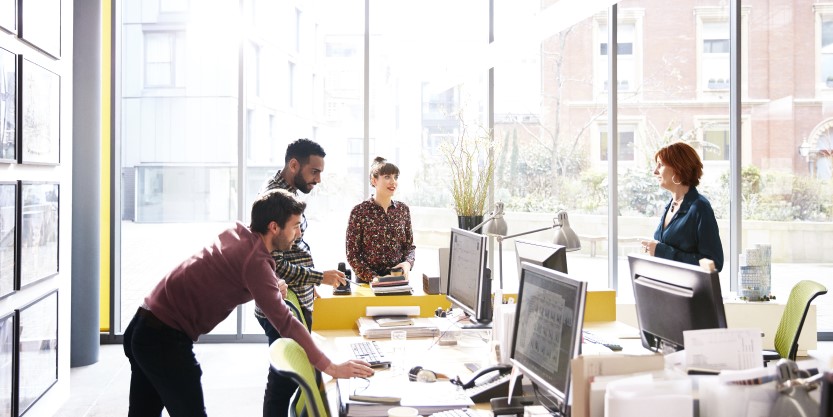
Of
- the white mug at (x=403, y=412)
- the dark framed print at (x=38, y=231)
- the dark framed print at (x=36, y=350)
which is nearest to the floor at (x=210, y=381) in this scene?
the dark framed print at (x=36, y=350)

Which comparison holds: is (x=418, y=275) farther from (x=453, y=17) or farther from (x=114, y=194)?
(x=114, y=194)

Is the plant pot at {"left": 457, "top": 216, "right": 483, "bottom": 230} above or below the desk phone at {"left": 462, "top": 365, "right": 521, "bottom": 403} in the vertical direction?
above

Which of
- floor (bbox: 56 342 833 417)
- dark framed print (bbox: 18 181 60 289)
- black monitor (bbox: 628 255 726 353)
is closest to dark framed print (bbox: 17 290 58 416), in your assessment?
dark framed print (bbox: 18 181 60 289)

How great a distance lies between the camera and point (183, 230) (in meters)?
6.19

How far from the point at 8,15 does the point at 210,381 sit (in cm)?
269

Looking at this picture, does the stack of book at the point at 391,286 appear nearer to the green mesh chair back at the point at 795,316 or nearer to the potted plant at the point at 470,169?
the potted plant at the point at 470,169

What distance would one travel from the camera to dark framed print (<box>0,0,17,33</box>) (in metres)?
3.38

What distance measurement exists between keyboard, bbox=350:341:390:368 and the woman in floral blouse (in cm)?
116

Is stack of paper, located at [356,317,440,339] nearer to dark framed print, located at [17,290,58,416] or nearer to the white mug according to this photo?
the white mug

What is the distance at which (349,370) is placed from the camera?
8.08ft

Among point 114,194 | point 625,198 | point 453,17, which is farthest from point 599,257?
point 114,194

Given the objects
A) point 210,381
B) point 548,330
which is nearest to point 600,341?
point 548,330

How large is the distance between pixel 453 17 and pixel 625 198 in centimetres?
219

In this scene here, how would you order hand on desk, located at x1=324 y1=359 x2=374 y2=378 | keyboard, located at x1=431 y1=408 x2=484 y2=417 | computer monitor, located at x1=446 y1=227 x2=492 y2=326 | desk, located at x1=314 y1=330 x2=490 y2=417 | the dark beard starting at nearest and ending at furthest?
keyboard, located at x1=431 y1=408 x2=484 y2=417
hand on desk, located at x1=324 y1=359 x2=374 y2=378
desk, located at x1=314 y1=330 x2=490 y2=417
computer monitor, located at x1=446 y1=227 x2=492 y2=326
the dark beard
